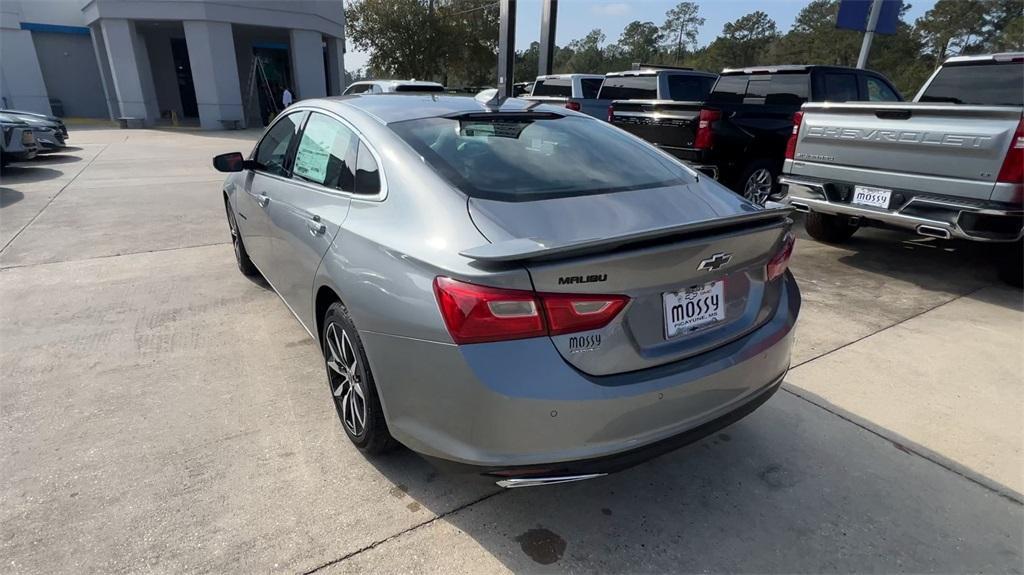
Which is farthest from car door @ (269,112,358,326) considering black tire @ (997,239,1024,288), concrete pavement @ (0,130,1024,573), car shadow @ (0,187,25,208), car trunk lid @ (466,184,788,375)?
car shadow @ (0,187,25,208)

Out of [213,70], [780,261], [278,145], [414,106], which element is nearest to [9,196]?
[278,145]

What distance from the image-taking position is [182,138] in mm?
18281

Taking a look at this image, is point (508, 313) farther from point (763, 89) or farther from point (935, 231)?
point (763, 89)

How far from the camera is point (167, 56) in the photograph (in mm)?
26062

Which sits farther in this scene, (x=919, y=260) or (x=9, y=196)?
(x=9, y=196)

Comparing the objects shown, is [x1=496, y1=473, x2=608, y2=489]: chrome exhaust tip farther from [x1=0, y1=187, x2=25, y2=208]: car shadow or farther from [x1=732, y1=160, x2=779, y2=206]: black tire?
[x1=0, y1=187, x2=25, y2=208]: car shadow

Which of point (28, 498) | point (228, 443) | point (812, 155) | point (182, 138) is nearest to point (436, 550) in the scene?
point (228, 443)

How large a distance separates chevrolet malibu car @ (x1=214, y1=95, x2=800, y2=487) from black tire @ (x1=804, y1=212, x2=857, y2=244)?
14.9 feet

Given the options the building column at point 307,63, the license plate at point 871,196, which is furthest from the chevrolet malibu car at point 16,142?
the building column at point 307,63

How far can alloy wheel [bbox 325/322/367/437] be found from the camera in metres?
2.44

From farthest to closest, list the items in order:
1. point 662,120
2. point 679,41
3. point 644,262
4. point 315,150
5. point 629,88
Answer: point 679,41, point 629,88, point 662,120, point 315,150, point 644,262

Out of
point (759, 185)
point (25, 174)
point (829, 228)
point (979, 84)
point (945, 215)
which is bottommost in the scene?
point (25, 174)

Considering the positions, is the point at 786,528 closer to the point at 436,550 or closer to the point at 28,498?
the point at 436,550

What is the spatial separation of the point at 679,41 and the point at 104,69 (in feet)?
300
